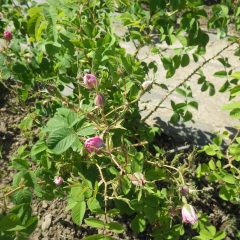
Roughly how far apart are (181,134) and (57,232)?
0.90 metres

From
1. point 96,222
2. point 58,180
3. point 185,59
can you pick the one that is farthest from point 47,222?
point 185,59

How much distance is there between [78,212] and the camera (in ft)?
4.09

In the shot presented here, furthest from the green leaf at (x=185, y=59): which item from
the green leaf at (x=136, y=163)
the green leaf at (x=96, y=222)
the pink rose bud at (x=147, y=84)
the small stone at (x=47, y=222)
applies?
the small stone at (x=47, y=222)

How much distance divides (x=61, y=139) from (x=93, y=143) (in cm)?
9

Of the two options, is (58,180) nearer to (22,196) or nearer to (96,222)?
(22,196)

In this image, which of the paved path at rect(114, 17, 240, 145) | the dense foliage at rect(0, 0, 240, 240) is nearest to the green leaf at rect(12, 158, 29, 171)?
the dense foliage at rect(0, 0, 240, 240)

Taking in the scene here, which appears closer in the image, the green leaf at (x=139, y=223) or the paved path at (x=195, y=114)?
the green leaf at (x=139, y=223)

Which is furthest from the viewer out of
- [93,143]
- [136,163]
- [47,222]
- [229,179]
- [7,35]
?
[47,222]

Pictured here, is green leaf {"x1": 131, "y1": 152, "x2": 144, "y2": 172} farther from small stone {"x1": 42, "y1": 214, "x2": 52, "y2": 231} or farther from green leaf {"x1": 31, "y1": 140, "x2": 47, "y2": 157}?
small stone {"x1": 42, "y1": 214, "x2": 52, "y2": 231}

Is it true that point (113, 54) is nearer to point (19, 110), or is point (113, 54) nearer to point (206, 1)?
point (19, 110)

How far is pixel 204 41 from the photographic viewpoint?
5.33 ft

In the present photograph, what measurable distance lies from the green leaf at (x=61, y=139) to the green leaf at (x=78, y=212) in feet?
0.84

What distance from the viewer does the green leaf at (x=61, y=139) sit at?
3.52 ft

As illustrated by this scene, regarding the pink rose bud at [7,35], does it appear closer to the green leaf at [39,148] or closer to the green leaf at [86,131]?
the green leaf at [39,148]
